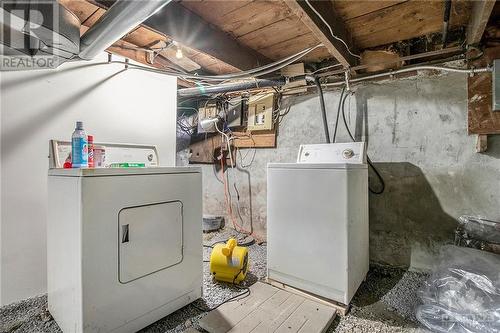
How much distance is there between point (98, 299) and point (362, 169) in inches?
72.6

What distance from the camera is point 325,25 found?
63.2 inches

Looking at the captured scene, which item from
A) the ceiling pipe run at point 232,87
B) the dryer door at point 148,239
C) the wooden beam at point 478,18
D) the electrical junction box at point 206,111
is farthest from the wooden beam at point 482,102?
the electrical junction box at point 206,111

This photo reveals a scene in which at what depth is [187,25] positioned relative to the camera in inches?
70.4

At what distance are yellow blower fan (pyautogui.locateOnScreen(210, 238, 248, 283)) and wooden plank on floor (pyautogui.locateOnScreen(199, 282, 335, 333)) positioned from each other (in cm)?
19

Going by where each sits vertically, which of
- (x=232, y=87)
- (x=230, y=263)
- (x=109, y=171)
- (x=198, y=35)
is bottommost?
(x=230, y=263)

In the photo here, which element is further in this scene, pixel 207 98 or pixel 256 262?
pixel 207 98

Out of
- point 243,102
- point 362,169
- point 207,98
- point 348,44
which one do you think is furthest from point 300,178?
point 207,98

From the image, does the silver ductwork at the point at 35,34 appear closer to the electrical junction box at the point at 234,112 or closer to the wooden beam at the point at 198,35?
the wooden beam at the point at 198,35

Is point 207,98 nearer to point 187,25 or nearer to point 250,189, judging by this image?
point 250,189

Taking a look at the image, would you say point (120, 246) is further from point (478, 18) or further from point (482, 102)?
point (482, 102)

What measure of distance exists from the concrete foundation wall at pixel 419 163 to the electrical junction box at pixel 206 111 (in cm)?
157

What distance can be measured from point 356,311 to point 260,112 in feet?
7.06

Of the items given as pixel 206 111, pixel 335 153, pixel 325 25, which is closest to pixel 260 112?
pixel 206 111

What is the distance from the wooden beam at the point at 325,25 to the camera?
4.52 ft
